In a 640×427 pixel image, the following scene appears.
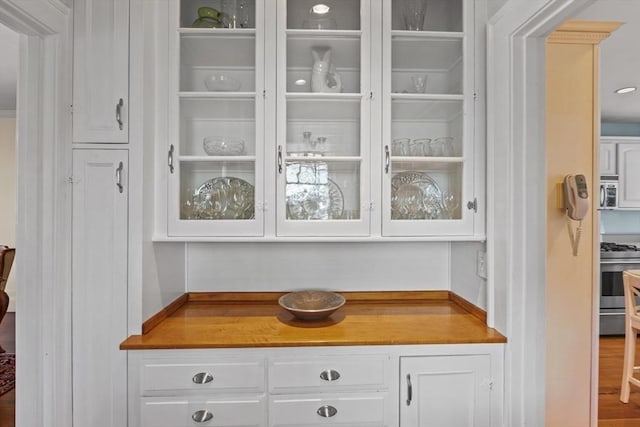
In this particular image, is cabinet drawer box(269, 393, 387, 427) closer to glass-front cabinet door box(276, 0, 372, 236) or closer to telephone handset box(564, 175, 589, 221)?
glass-front cabinet door box(276, 0, 372, 236)

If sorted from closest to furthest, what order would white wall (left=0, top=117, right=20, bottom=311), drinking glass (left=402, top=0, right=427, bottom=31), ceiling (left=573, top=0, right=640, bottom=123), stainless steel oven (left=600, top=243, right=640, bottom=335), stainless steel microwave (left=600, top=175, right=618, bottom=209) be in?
1. drinking glass (left=402, top=0, right=427, bottom=31)
2. ceiling (left=573, top=0, right=640, bottom=123)
3. stainless steel oven (left=600, top=243, right=640, bottom=335)
4. stainless steel microwave (left=600, top=175, right=618, bottom=209)
5. white wall (left=0, top=117, right=20, bottom=311)

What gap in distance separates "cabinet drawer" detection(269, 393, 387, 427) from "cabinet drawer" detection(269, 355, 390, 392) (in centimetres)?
4

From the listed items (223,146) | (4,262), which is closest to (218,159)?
(223,146)

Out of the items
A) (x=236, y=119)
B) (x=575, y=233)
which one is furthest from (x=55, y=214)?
(x=575, y=233)

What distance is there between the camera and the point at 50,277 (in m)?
1.26

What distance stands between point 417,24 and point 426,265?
1.24 metres

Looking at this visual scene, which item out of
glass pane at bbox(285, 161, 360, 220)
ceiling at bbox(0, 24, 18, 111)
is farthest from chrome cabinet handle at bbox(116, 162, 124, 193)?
ceiling at bbox(0, 24, 18, 111)

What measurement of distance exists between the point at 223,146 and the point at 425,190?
98cm

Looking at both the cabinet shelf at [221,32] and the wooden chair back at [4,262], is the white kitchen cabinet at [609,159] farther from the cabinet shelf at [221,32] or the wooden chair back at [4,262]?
the wooden chair back at [4,262]

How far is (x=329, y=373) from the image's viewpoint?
126 cm

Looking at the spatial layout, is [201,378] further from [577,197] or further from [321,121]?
[577,197]

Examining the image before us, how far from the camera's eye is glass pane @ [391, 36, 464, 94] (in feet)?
5.00

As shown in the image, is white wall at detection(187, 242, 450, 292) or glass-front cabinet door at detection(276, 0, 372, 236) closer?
glass-front cabinet door at detection(276, 0, 372, 236)

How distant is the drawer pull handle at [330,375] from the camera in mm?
1258
